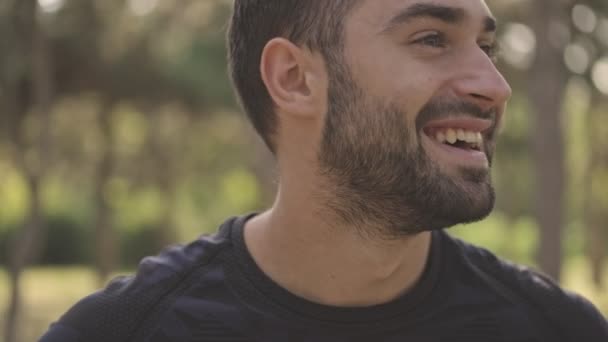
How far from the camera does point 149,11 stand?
21.5 m

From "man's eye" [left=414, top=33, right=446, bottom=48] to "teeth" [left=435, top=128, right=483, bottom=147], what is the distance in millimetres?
200

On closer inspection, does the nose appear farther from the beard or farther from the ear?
the ear

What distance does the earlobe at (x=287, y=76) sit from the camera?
7.97ft

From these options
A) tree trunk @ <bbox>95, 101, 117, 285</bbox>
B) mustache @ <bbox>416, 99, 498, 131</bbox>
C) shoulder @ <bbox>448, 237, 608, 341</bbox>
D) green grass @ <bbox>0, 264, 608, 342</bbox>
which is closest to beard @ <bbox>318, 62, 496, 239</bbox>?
mustache @ <bbox>416, 99, 498, 131</bbox>

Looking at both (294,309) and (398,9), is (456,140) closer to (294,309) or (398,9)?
(398,9)

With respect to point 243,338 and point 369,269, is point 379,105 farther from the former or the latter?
point 243,338

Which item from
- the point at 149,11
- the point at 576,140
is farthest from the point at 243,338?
the point at 576,140

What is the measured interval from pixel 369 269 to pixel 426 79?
0.47 meters

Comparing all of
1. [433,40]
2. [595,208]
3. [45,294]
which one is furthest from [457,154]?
[595,208]

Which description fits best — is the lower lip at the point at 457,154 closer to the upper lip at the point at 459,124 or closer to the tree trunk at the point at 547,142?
the upper lip at the point at 459,124

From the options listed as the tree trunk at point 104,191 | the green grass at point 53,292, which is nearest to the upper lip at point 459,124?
the green grass at point 53,292

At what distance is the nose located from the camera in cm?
223

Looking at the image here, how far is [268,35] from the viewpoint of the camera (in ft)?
8.22

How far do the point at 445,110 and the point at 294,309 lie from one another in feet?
1.90
